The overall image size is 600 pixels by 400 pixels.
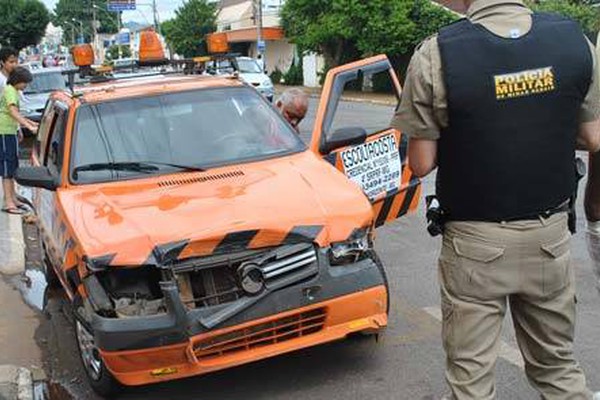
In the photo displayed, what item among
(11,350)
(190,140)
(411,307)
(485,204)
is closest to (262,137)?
(190,140)

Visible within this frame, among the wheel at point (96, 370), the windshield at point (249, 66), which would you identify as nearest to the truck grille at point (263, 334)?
the wheel at point (96, 370)

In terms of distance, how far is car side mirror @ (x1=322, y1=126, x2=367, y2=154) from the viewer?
5.27m

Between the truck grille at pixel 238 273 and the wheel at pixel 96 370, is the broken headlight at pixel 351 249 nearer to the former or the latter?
the truck grille at pixel 238 273

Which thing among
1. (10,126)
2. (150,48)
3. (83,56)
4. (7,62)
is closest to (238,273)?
(83,56)

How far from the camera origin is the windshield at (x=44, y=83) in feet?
61.0

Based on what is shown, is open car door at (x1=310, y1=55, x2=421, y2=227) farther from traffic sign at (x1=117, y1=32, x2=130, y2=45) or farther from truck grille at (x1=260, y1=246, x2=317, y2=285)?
traffic sign at (x1=117, y1=32, x2=130, y2=45)

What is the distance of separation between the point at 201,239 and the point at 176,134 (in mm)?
1527

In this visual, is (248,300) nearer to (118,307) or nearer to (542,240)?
(118,307)

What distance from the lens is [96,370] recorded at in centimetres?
428

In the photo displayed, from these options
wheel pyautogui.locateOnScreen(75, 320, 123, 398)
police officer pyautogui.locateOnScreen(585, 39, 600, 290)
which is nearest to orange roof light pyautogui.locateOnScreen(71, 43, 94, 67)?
wheel pyautogui.locateOnScreen(75, 320, 123, 398)

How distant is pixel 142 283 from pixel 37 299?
8.65ft

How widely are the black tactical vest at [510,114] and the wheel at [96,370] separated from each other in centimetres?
225

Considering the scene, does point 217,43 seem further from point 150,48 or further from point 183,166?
point 183,166

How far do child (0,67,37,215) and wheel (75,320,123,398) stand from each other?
17.6 ft
